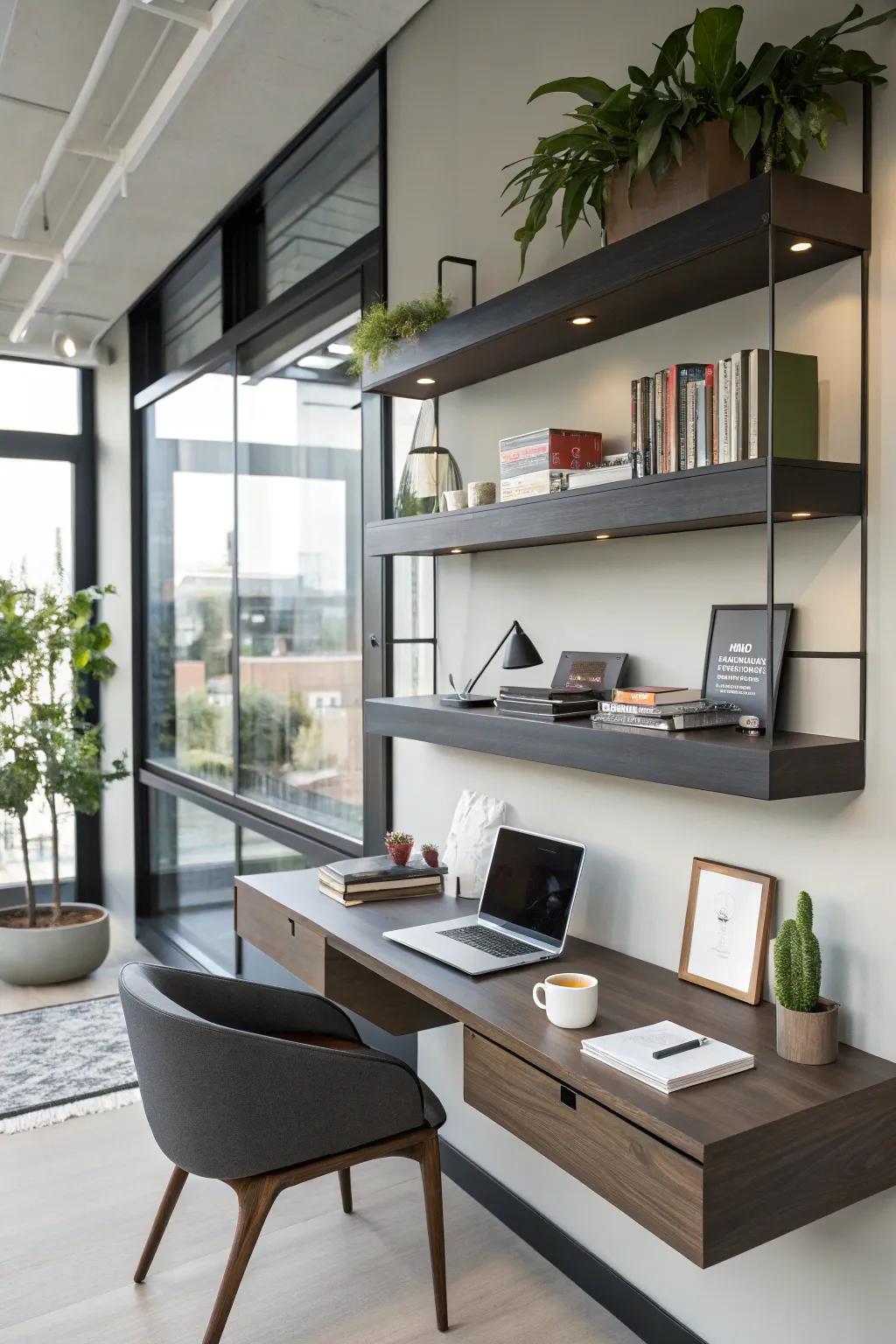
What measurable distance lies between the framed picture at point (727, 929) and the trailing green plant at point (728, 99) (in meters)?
1.16

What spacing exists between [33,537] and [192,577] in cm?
145

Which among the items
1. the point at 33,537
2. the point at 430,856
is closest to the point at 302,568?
the point at 430,856

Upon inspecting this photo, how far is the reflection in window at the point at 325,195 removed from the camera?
313 cm

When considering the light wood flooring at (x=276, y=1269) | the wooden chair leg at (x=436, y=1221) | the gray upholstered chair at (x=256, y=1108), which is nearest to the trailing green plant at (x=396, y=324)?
the gray upholstered chair at (x=256, y=1108)

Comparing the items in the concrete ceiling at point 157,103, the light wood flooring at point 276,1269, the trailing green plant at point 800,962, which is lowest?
the light wood flooring at point 276,1269

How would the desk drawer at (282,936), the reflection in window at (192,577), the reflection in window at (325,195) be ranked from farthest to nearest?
the reflection in window at (192,577)
the reflection in window at (325,195)
the desk drawer at (282,936)

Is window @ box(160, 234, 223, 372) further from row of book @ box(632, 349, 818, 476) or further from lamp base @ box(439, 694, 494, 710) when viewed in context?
row of book @ box(632, 349, 818, 476)

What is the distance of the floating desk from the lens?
140cm

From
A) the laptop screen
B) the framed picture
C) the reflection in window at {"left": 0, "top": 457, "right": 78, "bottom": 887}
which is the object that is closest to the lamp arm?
the laptop screen

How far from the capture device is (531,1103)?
5.56ft

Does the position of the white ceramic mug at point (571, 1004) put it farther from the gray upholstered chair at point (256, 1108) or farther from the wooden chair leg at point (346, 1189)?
the wooden chair leg at point (346, 1189)

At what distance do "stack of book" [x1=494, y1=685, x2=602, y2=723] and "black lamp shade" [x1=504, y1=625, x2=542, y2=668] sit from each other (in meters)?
0.12

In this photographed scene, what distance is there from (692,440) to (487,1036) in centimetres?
104

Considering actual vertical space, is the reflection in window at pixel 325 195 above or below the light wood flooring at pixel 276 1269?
above
